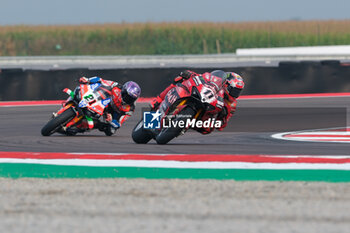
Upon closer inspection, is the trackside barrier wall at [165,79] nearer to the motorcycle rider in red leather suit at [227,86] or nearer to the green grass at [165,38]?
the motorcycle rider in red leather suit at [227,86]

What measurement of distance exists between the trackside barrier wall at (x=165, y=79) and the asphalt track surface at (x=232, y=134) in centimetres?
86

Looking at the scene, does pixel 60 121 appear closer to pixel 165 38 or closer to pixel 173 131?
pixel 173 131

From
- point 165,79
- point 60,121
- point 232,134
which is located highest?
point 60,121

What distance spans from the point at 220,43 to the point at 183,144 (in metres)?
38.3

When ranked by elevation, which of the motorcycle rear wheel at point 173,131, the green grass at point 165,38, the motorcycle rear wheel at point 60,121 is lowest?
the green grass at point 165,38

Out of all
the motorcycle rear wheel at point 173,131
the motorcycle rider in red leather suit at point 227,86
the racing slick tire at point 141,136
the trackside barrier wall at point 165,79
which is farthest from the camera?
the trackside barrier wall at point 165,79

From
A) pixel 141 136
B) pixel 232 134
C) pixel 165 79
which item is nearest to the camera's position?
pixel 141 136

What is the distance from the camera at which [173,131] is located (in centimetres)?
966

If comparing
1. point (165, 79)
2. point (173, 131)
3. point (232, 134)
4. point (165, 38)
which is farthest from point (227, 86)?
point (165, 38)

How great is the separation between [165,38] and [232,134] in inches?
1523

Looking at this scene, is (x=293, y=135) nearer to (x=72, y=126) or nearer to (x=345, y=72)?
(x=72, y=126)

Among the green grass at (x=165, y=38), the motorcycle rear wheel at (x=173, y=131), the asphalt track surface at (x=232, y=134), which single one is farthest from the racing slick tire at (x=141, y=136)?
the green grass at (x=165, y=38)

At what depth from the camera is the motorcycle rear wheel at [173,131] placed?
9.56m

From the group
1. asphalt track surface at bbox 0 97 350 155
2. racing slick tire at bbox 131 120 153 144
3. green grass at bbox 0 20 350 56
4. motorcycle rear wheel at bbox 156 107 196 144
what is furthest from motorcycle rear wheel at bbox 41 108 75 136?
green grass at bbox 0 20 350 56
